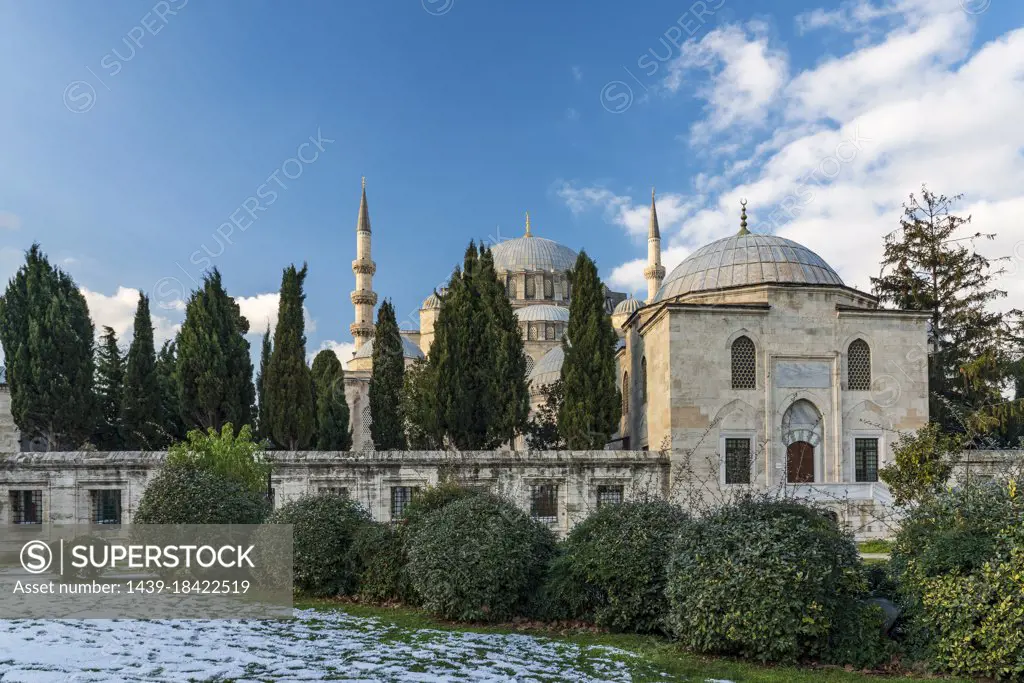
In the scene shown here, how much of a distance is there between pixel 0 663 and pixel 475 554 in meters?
5.39

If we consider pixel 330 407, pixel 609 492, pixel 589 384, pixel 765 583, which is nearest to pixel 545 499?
pixel 609 492

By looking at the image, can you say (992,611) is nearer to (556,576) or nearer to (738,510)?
(738,510)

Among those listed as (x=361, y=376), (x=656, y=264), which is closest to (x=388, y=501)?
(x=361, y=376)

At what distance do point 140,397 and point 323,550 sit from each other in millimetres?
18363

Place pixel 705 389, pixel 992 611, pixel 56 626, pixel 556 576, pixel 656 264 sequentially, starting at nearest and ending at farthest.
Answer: pixel 992 611
pixel 56 626
pixel 556 576
pixel 705 389
pixel 656 264

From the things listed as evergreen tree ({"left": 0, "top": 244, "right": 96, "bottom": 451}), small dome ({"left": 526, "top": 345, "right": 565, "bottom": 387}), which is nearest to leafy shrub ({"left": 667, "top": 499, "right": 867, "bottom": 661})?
evergreen tree ({"left": 0, "top": 244, "right": 96, "bottom": 451})

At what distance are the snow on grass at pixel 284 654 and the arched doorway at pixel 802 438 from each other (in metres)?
15.0

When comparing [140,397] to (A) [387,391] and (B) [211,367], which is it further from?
(A) [387,391]

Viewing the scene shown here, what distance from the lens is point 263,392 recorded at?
2802cm

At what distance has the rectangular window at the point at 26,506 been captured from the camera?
18500 mm

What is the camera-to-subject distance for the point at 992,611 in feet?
24.9

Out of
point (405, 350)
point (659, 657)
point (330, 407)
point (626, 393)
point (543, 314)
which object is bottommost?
point (659, 657)

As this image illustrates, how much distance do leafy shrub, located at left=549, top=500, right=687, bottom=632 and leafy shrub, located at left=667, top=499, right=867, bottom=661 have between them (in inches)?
28.3

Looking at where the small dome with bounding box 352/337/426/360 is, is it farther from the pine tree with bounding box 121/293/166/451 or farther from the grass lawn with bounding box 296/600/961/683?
the grass lawn with bounding box 296/600/961/683
